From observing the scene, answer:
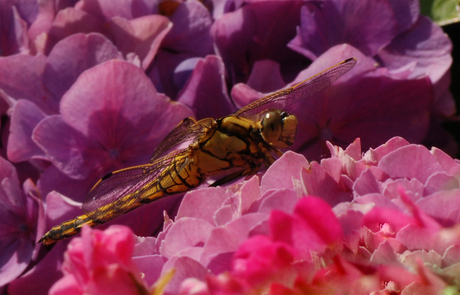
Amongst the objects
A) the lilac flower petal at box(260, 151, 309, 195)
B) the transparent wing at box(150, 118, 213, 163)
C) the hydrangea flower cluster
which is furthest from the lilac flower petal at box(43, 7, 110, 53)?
the lilac flower petal at box(260, 151, 309, 195)

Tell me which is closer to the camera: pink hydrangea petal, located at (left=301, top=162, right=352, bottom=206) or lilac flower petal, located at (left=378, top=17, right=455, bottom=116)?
pink hydrangea petal, located at (left=301, top=162, right=352, bottom=206)

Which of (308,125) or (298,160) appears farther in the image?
(308,125)

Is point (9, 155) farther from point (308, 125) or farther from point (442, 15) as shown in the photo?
point (442, 15)

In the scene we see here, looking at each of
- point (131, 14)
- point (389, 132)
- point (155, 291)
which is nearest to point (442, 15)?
point (389, 132)

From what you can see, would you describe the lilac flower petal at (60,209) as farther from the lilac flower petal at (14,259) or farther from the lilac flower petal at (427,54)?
the lilac flower petal at (427,54)

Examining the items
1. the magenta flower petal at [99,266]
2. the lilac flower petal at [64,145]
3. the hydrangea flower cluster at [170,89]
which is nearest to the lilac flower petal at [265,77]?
the hydrangea flower cluster at [170,89]

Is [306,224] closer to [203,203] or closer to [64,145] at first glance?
[203,203]

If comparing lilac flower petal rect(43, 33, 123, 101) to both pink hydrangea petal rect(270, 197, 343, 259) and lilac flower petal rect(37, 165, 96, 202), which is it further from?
pink hydrangea petal rect(270, 197, 343, 259)
